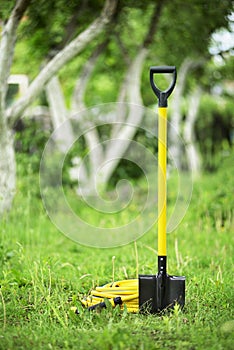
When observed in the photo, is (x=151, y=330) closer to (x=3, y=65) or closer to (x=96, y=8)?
(x=3, y=65)

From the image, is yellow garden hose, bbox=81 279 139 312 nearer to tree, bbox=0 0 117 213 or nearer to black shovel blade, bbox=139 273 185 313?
black shovel blade, bbox=139 273 185 313

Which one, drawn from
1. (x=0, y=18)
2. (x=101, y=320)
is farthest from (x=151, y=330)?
(x=0, y=18)

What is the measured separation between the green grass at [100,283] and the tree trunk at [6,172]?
0.22 meters

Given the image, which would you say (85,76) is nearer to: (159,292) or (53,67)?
(53,67)

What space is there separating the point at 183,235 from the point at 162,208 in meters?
2.42

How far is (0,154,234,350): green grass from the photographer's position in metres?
2.64

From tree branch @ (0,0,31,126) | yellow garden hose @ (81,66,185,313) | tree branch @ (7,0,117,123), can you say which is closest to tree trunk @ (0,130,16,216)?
tree branch @ (7,0,117,123)

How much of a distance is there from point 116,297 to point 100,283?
0.62m

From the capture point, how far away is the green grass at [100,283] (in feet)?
8.68

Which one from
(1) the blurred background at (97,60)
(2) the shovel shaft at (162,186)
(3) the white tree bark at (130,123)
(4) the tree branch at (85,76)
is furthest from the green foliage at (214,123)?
(2) the shovel shaft at (162,186)

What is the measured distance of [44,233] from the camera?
217 inches

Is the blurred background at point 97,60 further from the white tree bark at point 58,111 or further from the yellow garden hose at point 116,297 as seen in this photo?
the yellow garden hose at point 116,297

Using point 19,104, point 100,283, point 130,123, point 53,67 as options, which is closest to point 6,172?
point 19,104

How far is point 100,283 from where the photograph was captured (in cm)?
383
